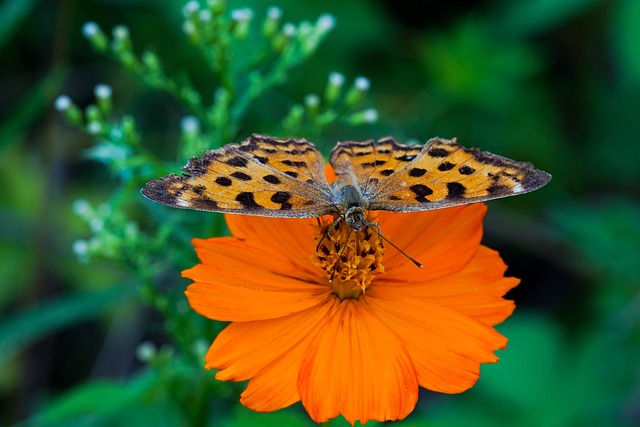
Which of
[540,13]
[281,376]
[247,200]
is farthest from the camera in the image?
[540,13]

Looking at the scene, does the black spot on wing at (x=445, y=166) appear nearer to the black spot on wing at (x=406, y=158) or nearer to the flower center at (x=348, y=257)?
the black spot on wing at (x=406, y=158)

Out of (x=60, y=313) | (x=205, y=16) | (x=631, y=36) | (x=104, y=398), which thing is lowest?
(x=104, y=398)

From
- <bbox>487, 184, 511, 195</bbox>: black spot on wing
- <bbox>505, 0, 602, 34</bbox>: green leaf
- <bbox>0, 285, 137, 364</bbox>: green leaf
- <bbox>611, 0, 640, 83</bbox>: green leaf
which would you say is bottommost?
<bbox>0, 285, 137, 364</bbox>: green leaf

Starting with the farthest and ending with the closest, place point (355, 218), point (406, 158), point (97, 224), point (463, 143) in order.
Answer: point (463, 143) < point (97, 224) < point (406, 158) < point (355, 218)

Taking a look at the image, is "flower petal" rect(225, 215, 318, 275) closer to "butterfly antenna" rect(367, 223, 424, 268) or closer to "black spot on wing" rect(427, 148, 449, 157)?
"butterfly antenna" rect(367, 223, 424, 268)

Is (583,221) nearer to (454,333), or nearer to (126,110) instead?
(454,333)

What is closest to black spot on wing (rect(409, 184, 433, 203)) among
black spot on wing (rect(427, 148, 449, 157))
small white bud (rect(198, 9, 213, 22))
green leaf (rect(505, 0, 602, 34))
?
black spot on wing (rect(427, 148, 449, 157))

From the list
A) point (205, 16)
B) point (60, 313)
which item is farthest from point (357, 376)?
point (60, 313)

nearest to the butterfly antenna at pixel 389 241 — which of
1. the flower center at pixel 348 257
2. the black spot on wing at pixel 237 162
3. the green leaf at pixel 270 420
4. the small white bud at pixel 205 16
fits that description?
the flower center at pixel 348 257

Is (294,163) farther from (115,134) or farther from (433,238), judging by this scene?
(115,134)
